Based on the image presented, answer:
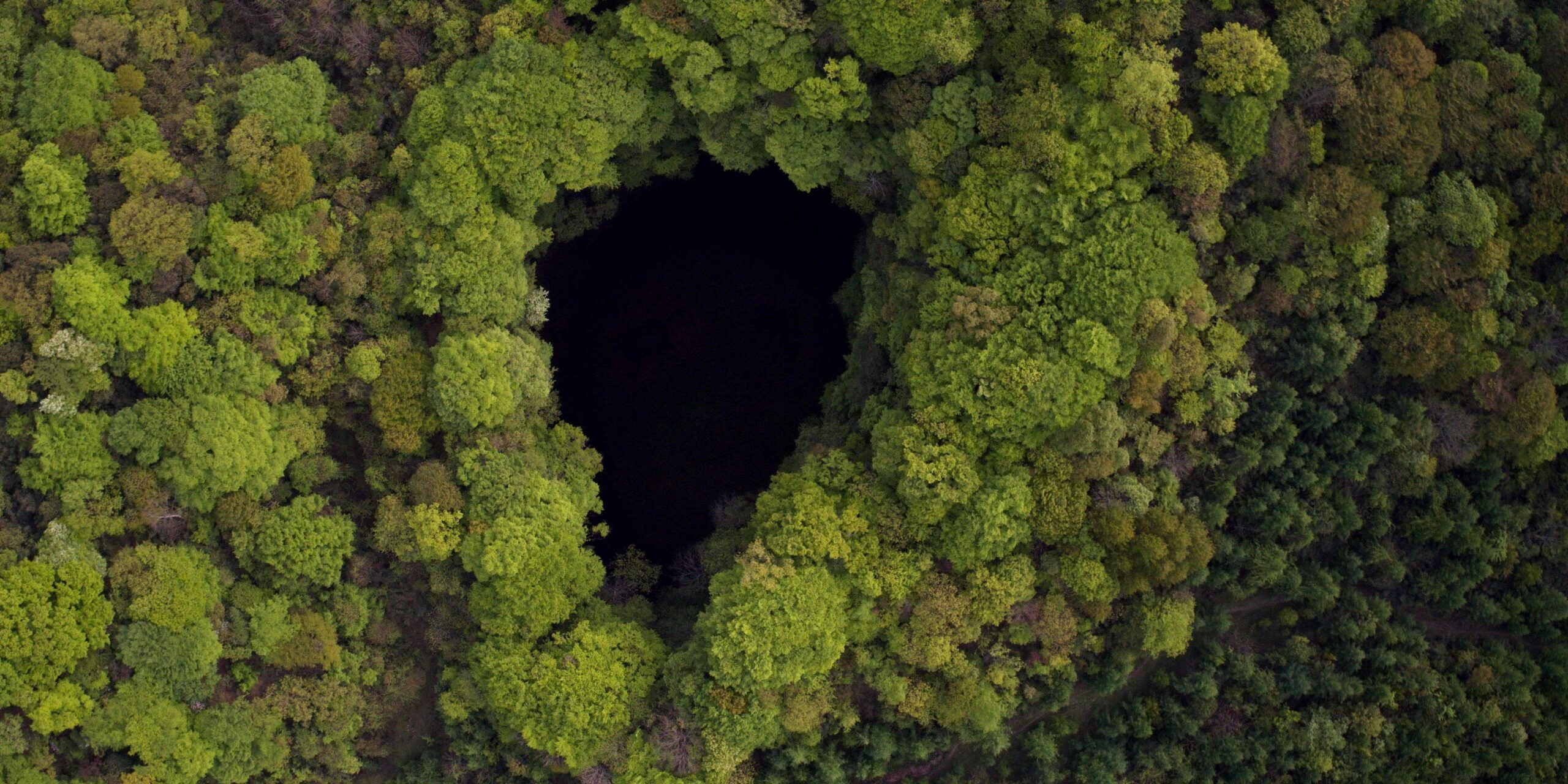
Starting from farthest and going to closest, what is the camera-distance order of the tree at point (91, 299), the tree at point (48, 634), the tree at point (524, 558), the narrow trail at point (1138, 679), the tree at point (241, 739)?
1. the narrow trail at point (1138, 679)
2. the tree at point (524, 558)
3. the tree at point (241, 739)
4. the tree at point (91, 299)
5. the tree at point (48, 634)

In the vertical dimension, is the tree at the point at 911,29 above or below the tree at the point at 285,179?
above

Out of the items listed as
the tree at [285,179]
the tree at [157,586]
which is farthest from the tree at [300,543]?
the tree at [285,179]

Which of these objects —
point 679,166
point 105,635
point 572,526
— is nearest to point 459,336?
point 572,526

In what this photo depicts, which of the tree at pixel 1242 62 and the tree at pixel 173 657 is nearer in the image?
the tree at pixel 173 657

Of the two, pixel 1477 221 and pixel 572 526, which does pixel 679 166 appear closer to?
pixel 572 526

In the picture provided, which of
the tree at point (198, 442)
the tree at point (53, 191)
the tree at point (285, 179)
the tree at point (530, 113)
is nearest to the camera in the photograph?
the tree at point (53, 191)

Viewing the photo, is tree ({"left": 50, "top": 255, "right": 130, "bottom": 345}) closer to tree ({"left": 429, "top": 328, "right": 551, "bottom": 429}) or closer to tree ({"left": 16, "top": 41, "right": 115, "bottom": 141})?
tree ({"left": 16, "top": 41, "right": 115, "bottom": 141})

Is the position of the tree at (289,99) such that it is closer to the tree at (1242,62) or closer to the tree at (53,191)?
the tree at (53,191)
